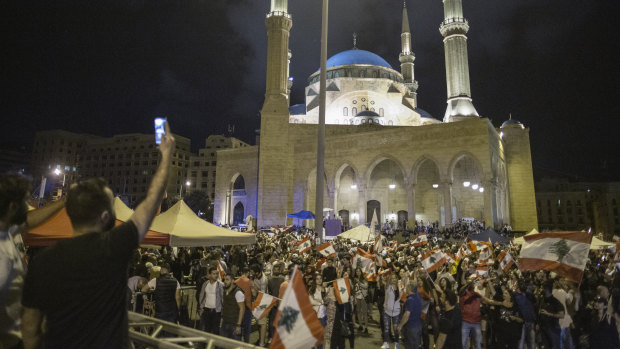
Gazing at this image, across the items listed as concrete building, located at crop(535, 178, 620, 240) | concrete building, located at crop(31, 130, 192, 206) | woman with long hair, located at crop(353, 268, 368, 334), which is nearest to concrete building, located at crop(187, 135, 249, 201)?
concrete building, located at crop(31, 130, 192, 206)

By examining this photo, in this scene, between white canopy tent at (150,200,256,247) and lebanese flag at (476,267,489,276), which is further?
lebanese flag at (476,267,489,276)

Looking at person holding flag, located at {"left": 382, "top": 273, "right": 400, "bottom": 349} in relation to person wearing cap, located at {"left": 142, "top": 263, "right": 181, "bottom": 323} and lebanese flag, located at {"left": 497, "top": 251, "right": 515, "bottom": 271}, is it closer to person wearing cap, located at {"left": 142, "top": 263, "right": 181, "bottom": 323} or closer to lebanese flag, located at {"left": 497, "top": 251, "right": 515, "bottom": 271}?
person wearing cap, located at {"left": 142, "top": 263, "right": 181, "bottom": 323}

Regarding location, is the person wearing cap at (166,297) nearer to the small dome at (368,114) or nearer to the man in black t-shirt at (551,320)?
the man in black t-shirt at (551,320)

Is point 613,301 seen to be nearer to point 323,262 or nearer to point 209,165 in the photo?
point 323,262

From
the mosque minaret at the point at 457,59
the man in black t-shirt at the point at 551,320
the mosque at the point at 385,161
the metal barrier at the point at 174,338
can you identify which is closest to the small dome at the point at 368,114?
the mosque at the point at 385,161

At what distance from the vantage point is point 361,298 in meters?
8.50

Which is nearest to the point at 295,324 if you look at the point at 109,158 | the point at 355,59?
the point at 355,59

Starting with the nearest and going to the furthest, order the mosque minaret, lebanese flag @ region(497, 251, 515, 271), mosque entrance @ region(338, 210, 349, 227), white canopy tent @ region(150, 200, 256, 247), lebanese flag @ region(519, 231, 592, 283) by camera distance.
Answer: lebanese flag @ region(519, 231, 592, 283) → white canopy tent @ region(150, 200, 256, 247) → lebanese flag @ region(497, 251, 515, 271) → mosque entrance @ region(338, 210, 349, 227) → the mosque minaret

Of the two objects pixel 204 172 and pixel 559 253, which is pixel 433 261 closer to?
pixel 559 253

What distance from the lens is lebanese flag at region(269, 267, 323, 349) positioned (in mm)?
2346

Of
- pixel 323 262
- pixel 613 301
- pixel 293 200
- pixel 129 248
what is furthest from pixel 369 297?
pixel 293 200

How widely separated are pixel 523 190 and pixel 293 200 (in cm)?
2265

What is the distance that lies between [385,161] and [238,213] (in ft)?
58.2

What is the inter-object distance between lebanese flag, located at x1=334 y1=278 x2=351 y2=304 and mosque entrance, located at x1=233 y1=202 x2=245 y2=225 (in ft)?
116
